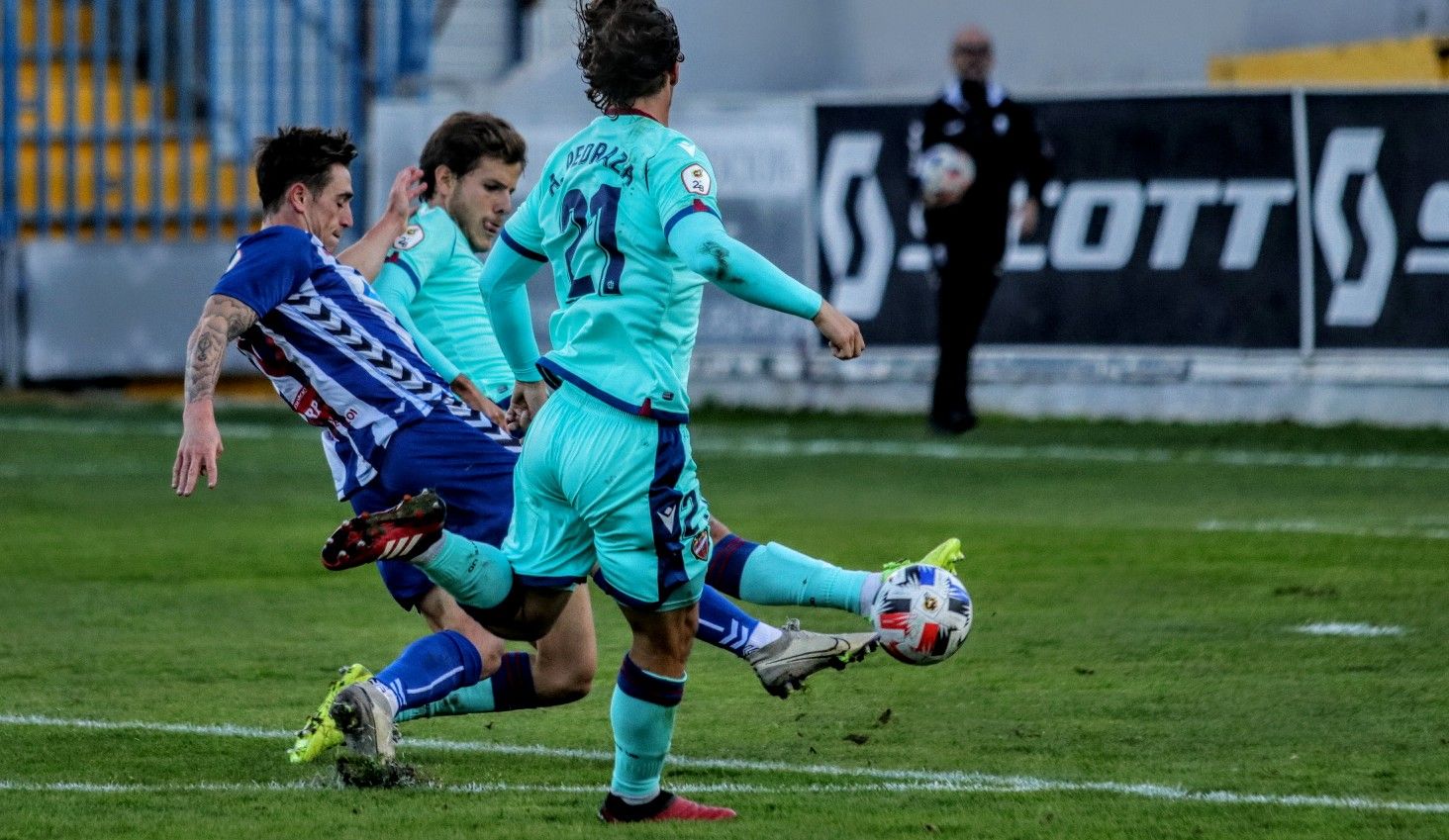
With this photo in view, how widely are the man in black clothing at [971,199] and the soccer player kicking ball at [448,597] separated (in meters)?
7.36

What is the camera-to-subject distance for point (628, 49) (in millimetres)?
4875

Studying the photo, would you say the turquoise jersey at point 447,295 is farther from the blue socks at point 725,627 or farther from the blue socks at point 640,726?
the blue socks at point 640,726

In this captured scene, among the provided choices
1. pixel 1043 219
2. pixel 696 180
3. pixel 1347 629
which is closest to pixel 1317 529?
pixel 1347 629

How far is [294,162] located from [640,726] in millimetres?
1729

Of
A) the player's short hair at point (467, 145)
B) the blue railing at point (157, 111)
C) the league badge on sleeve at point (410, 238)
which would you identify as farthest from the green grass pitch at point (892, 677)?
the blue railing at point (157, 111)

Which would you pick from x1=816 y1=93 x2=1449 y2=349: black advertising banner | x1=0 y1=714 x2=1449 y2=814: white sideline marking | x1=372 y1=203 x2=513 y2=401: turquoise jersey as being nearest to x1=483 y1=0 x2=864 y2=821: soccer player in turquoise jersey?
x1=0 y1=714 x2=1449 y2=814: white sideline marking

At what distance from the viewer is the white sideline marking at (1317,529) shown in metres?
9.80

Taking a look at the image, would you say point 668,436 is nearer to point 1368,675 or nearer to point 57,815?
point 57,815

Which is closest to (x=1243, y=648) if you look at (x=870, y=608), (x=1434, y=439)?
(x=870, y=608)

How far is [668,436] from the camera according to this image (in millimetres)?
4840

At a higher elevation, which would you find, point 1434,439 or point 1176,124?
point 1176,124

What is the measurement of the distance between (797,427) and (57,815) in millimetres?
10383

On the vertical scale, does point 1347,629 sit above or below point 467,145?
below

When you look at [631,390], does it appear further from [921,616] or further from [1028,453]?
[1028,453]
